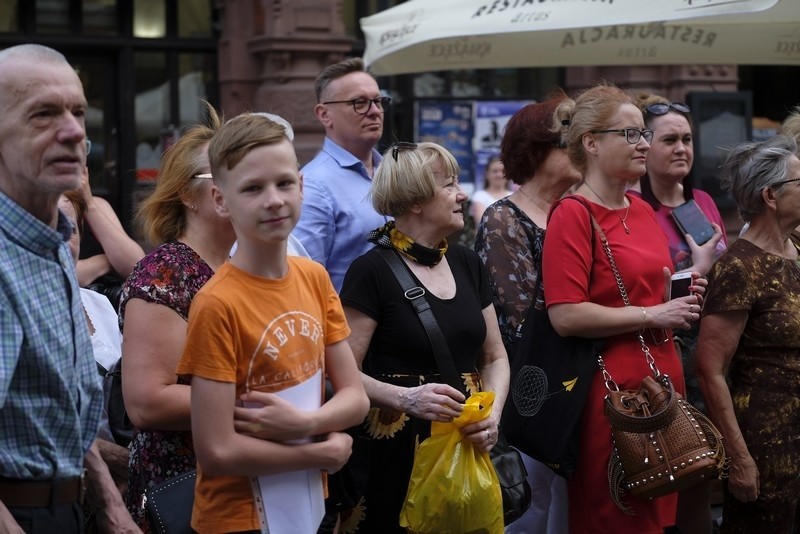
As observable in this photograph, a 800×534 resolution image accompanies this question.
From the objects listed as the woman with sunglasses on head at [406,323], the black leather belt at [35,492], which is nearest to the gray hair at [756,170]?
the woman with sunglasses on head at [406,323]

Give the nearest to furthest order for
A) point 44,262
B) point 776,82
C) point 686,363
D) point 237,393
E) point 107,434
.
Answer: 1. point 44,262
2. point 237,393
3. point 107,434
4. point 686,363
5. point 776,82

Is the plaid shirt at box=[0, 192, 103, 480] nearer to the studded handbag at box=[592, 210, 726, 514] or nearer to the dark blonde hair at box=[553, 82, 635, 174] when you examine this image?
the studded handbag at box=[592, 210, 726, 514]

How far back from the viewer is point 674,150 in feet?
18.3

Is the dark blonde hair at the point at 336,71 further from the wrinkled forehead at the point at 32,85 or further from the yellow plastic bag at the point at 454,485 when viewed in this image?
the wrinkled forehead at the point at 32,85

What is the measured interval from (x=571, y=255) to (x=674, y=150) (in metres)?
1.36

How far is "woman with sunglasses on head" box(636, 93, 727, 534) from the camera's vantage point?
5.19 m

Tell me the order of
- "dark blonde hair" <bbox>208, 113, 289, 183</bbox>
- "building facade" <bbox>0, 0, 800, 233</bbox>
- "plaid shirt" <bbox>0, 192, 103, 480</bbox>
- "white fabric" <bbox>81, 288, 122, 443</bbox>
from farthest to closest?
"building facade" <bbox>0, 0, 800, 233</bbox> → "white fabric" <bbox>81, 288, 122, 443</bbox> → "dark blonde hair" <bbox>208, 113, 289, 183</bbox> → "plaid shirt" <bbox>0, 192, 103, 480</bbox>

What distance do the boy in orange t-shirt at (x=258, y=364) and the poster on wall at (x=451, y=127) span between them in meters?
9.27

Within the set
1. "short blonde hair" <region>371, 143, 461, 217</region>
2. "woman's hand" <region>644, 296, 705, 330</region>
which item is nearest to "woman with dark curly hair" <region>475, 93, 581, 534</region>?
"woman's hand" <region>644, 296, 705, 330</region>

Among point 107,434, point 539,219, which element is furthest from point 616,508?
point 107,434

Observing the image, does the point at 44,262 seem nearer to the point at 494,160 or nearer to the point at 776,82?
the point at 494,160

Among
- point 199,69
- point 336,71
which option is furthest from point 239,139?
point 199,69

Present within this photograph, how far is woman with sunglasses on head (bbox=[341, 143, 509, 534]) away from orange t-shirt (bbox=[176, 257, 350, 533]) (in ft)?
2.78

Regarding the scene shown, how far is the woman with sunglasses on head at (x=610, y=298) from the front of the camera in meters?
4.44
